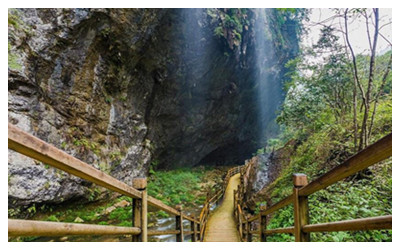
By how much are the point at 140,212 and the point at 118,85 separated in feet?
23.3

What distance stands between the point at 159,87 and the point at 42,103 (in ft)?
17.4

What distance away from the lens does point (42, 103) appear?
5.84m

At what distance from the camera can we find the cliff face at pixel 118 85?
5.41 m

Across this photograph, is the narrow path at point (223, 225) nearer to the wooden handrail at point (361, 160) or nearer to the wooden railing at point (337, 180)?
the wooden railing at point (337, 180)

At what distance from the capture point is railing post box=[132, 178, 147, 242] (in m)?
1.70

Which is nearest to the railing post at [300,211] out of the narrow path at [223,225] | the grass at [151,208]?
the narrow path at [223,225]

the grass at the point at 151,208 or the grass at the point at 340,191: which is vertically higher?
the grass at the point at 340,191

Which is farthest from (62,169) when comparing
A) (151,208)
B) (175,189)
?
(175,189)

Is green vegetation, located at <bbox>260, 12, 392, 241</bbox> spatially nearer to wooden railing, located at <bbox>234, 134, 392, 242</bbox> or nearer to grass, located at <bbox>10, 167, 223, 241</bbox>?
wooden railing, located at <bbox>234, 134, 392, 242</bbox>

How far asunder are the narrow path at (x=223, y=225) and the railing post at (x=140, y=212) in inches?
153

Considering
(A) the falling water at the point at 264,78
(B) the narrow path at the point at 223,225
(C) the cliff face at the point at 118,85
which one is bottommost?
(B) the narrow path at the point at 223,225
